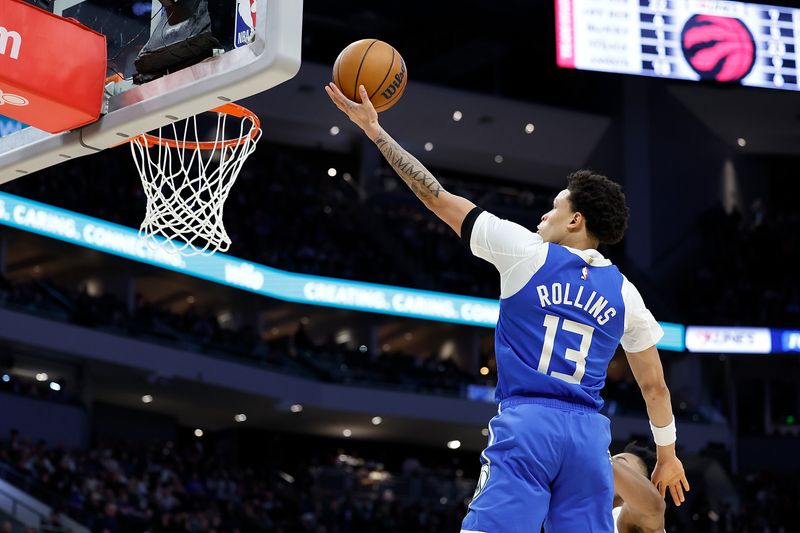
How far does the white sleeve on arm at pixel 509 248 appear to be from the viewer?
3518 mm

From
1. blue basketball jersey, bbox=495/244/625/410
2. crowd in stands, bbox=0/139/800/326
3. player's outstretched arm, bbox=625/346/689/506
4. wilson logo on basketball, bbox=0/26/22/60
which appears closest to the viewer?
blue basketball jersey, bbox=495/244/625/410

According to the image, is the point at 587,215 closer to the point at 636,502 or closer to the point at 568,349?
the point at 568,349

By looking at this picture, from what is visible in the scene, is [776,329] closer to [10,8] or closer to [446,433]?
[446,433]

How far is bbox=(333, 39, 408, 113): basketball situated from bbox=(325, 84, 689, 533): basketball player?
301mm

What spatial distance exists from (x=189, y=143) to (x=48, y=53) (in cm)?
152

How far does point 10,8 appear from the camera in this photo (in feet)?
16.0

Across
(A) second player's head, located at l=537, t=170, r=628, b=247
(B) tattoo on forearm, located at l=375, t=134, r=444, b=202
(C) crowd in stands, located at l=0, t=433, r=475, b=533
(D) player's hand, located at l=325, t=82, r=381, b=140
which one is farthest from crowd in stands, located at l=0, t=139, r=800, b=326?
(A) second player's head, located at l=537, t=170, r=628, b=247

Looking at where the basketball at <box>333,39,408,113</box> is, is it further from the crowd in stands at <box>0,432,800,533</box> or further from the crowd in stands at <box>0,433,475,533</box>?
the crowd in stands at <box>0,433,475,533</box>

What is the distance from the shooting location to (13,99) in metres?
4.89

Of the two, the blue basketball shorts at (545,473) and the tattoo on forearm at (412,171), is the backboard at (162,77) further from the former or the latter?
the blue basketball shorts at (545,473)

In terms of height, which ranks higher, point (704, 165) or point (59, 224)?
point (704, 165)

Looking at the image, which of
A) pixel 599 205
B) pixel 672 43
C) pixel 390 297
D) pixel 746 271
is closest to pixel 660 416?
pixel 599 205

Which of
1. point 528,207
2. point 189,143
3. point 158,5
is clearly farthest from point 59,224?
point 158,5

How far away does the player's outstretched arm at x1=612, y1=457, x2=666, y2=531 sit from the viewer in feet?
13.2
